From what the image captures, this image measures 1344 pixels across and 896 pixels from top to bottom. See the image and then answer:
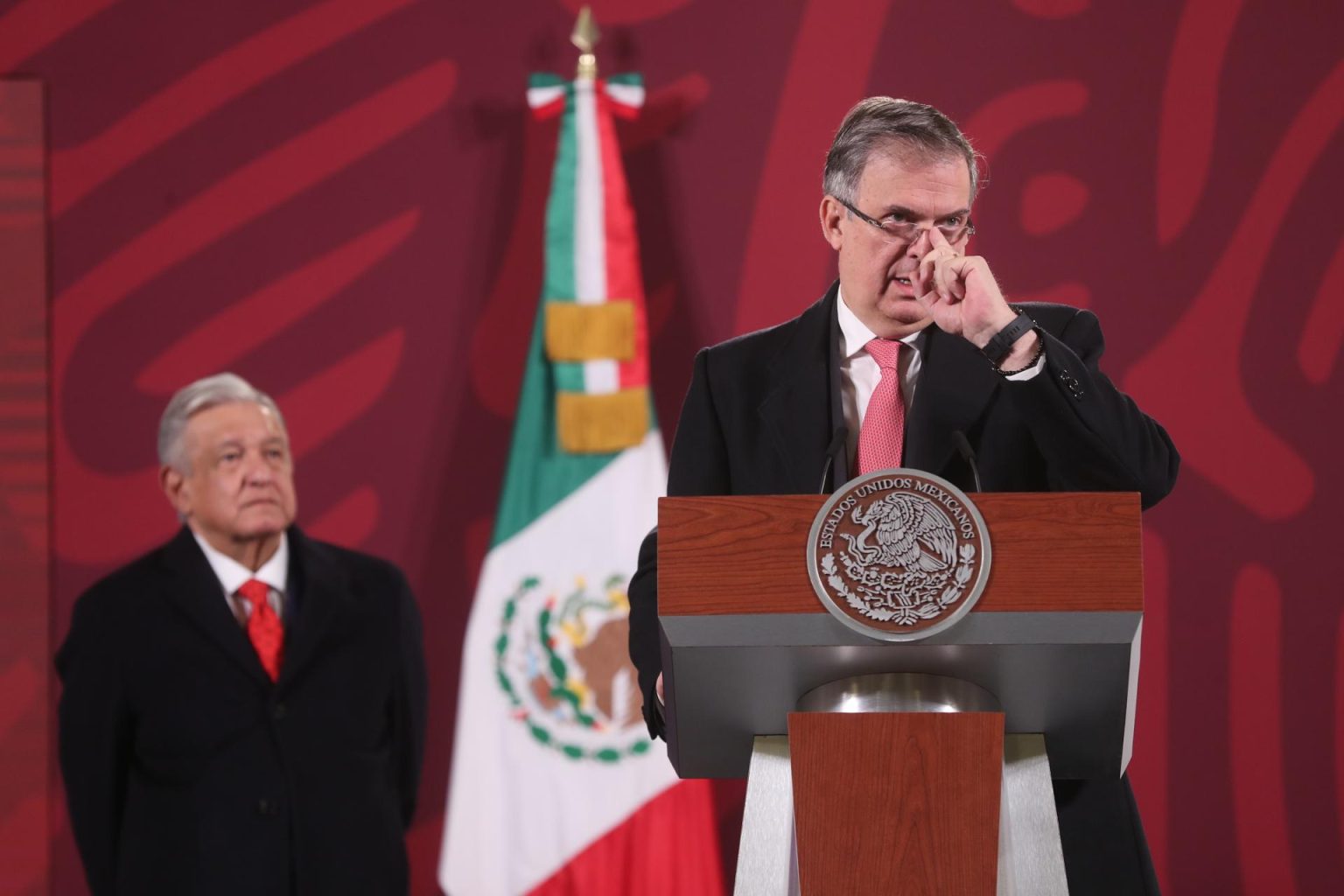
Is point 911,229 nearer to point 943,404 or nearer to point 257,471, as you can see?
point 943,404

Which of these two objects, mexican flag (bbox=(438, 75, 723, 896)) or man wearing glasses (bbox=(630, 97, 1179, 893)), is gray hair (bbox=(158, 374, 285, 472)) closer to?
mexican flag (bbox=(438, 75, 723, 896))

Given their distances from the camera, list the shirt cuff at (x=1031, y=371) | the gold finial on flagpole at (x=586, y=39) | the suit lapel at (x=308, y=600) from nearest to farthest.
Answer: the shirt cuff at (x=1031, y=371) < the suit lapel at (x=308, y=600) < the gold finial on flagpole at (x=586, y=39)

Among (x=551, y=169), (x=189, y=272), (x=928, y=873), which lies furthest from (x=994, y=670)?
(x=189, y=272)

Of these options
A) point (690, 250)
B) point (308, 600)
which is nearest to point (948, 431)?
Answer: point (308, 600)

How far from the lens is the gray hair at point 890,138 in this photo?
179cm

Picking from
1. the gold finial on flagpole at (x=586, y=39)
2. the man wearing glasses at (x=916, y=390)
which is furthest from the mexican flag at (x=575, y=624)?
the man wearing glasses at (x=916, y=390)

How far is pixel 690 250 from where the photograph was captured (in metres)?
4.16

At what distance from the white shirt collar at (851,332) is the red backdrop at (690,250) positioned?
7.42 ft

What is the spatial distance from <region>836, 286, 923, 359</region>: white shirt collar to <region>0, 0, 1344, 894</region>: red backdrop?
2.26 metres

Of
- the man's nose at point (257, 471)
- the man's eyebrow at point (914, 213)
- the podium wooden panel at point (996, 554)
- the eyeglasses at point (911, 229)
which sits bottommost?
the podium wooden panel at point (996, 554)

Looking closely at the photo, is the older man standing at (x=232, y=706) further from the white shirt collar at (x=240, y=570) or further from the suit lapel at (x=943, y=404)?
the suit lapel at (x=943, y=404)

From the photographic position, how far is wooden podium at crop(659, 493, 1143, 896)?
1203 millimetres

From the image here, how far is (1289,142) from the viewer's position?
400cm

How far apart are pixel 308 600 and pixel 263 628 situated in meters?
0.10
